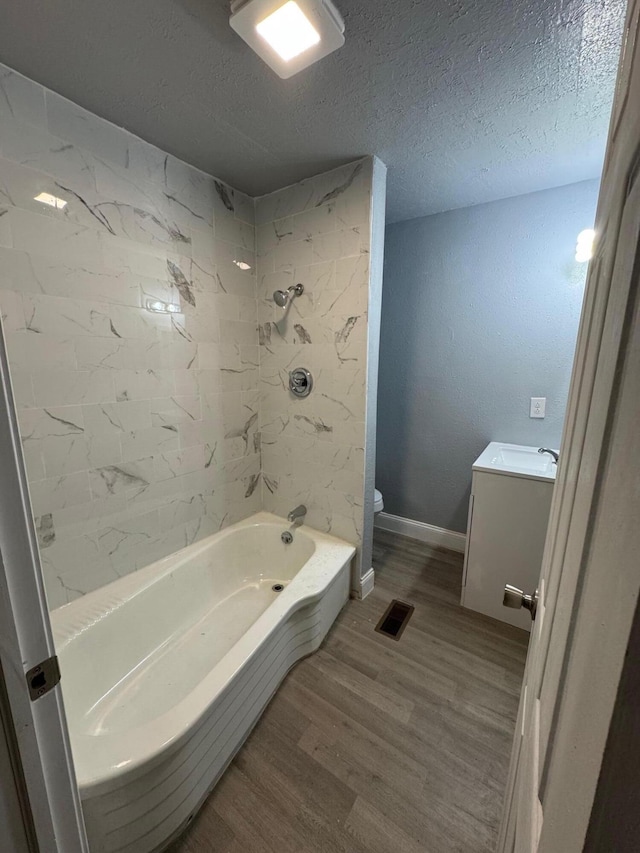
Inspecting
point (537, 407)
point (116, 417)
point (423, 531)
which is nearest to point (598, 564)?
point (116, 417)

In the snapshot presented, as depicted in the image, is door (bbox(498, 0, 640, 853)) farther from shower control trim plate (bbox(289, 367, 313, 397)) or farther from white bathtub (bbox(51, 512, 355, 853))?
shower control trim plate (bbox(289, 367, 313, 397))

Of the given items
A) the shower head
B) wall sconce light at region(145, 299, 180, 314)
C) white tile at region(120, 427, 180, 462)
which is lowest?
white tile at region(120, 427, 180, 462)

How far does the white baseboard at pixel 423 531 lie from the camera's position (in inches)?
98.3

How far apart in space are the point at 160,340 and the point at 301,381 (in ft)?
2.59

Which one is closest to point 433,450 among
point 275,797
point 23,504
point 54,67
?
point 275,797

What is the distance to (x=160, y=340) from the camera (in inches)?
63.6

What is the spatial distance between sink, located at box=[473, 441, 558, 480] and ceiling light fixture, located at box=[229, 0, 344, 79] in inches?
71.1

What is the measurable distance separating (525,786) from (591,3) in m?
1.76

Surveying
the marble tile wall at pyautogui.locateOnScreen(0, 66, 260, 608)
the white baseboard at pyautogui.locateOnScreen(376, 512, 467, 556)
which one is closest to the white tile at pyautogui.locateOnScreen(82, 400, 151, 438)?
the marble tile wall at pyautogui.locateOnScreen(0, 66, 260, 608)

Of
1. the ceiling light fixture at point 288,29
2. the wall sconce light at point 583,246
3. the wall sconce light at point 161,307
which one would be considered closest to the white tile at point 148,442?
the wall sconce light at point 161,307

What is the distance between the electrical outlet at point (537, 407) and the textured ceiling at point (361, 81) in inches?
47.7

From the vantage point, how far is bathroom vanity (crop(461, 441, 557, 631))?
65.9 inches

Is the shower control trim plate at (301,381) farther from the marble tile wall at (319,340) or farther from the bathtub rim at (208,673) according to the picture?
the bathtub rim at (208,673)

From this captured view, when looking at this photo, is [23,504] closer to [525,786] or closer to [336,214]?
[525,786]
